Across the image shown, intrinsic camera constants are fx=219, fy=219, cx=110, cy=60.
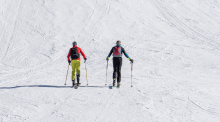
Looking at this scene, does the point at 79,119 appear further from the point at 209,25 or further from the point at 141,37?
the point at 209,25

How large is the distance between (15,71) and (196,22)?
1553cm

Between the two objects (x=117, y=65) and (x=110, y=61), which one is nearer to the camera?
(x=117, y=65)

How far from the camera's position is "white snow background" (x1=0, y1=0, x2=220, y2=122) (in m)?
6.54

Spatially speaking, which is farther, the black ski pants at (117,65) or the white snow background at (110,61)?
the black ski pants at (117,65)

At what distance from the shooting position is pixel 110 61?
13.2 m

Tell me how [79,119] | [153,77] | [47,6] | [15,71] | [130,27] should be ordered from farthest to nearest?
1. [47,6]
2. [130,27]
3. [15,71]
4. [153,77]
5. [79,119]

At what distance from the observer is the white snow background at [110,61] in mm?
6543

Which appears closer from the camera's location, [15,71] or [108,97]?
[108,97]

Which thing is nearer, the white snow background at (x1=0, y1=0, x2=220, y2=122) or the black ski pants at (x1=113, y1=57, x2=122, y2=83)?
the white snow background at (x1=0, y1=0, x2=220, y2=122)

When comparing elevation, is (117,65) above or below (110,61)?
below

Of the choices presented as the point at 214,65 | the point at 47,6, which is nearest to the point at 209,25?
the point at 214,65

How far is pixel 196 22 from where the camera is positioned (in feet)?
63.8

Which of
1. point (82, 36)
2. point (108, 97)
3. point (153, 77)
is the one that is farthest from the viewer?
point (82, 36)

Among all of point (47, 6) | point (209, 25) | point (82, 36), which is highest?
Answer: point (47, 6)
